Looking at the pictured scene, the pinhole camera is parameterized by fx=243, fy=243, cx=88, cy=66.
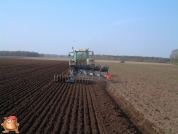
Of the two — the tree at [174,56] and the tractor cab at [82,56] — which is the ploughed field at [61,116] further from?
the tree at [174,56]

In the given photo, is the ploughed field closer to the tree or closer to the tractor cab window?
the tractor cab window

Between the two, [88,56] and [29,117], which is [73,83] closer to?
[88,56]

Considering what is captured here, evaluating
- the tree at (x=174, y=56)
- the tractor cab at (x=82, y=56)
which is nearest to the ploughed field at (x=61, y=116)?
the tractor cab at (x=82, y=56)

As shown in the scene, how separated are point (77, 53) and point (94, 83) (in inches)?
135

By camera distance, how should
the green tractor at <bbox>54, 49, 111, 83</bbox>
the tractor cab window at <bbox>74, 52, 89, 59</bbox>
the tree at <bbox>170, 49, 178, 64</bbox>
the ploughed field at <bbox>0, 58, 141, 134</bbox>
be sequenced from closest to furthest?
the ploughed field at <bbox>0, 58, 141, 134</bbox> < the green tractor at <bbox>54, 49, 111, 83</bbox> < the tractor cab window at <bbox>74, 52, 89, 59</bbox> < the tree at <bbox>170, 49, 178, 64</bbox>

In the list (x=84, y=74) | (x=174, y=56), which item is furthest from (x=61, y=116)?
(x=174, y=56)

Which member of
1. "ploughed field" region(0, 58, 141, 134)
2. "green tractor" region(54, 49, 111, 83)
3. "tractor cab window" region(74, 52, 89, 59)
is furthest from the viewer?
"tractor cab window" region(74, 52, 89, 59)

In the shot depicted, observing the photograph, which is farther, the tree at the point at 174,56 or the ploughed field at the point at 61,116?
the tree at the point at 174,56

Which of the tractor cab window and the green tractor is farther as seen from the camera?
the tractor cab window

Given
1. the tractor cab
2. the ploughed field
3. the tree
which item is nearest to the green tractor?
the tractor cab

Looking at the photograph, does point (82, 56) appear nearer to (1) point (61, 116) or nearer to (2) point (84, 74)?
(2) point (84, 74)

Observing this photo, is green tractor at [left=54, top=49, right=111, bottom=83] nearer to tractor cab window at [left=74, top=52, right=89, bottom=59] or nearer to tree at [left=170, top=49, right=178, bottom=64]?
tractor cab window at [left=74, top=52, right=89, bottom=59]

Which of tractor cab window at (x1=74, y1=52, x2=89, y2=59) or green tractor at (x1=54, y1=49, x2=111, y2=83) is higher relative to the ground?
tractor cab window at (x1=74, y1=52, x2=89, y2=59)

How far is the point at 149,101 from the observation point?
12344 mm
